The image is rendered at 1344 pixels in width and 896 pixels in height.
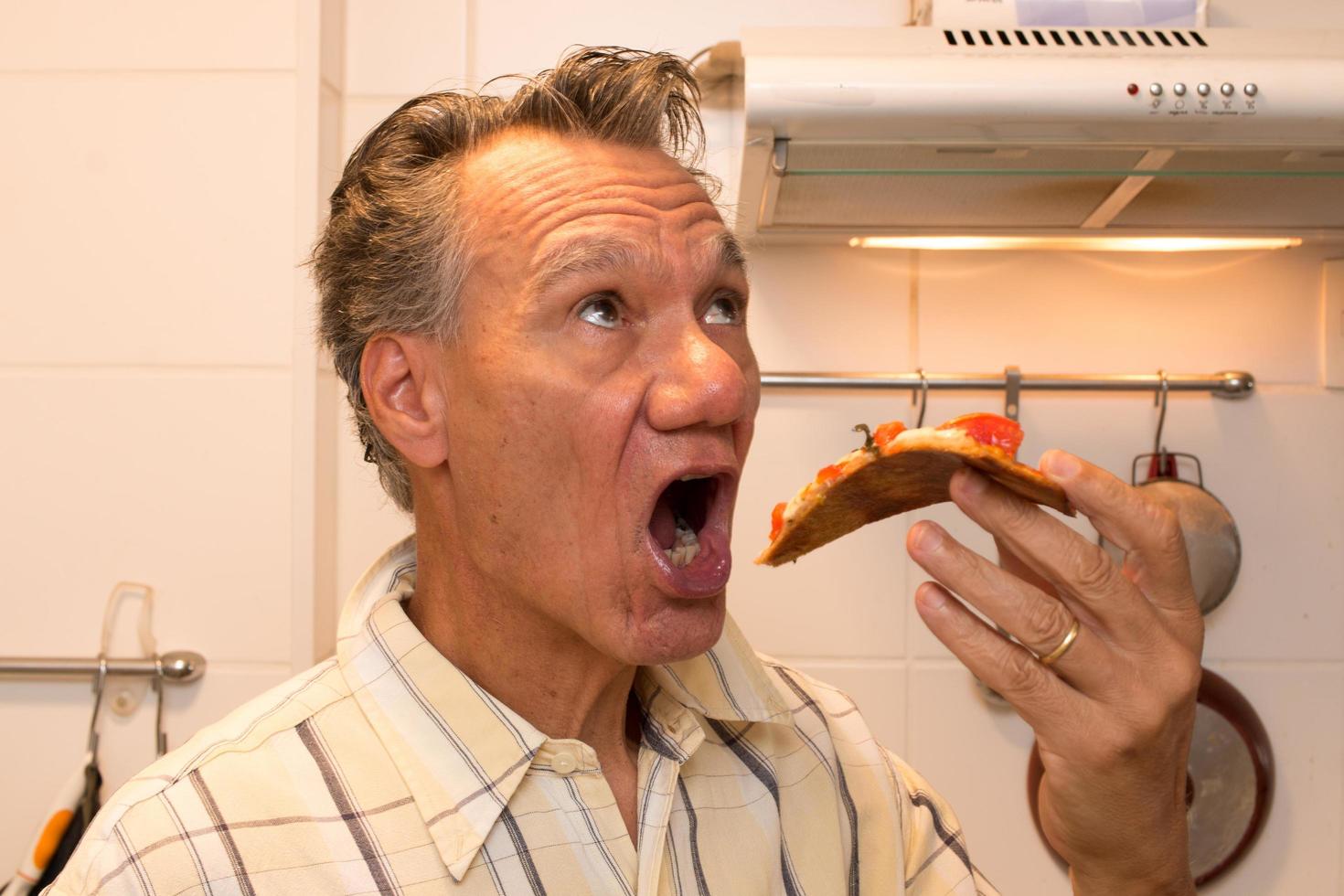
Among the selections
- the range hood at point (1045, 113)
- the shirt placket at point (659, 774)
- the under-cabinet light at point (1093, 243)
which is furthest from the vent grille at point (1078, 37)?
the shirt placket at point (659, 774)

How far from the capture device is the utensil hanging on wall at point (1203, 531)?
5.89ft

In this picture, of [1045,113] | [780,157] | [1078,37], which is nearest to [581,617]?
[780,157]

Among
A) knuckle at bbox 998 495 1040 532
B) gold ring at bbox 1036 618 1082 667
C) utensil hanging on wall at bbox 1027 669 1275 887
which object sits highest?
knuckle at bbox 998 495 1040 532

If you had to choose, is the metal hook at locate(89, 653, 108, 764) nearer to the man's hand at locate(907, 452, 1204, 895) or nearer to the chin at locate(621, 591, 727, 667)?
the chin at locate(621, 591, 727, 667)

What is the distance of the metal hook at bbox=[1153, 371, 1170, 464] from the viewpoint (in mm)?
1817

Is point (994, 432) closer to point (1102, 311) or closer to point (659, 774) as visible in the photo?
point (659, 774)

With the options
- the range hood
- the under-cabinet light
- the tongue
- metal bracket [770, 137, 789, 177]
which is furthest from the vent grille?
the tongue

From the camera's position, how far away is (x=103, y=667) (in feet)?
5.83

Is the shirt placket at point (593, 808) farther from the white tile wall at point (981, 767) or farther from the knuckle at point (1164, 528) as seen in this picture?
the white tile wall at point (981, 767)

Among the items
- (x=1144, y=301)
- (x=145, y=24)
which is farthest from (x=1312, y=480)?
(x=145, y=24)

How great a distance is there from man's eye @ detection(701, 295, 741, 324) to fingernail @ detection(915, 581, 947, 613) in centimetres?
31

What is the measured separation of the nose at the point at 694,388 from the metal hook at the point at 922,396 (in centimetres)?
90

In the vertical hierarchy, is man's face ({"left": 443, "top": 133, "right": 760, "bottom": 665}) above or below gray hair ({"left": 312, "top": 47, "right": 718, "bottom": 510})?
below

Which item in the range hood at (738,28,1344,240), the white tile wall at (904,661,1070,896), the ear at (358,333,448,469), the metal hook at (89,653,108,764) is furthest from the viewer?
the white tile wall at (904,661,1070,896)
